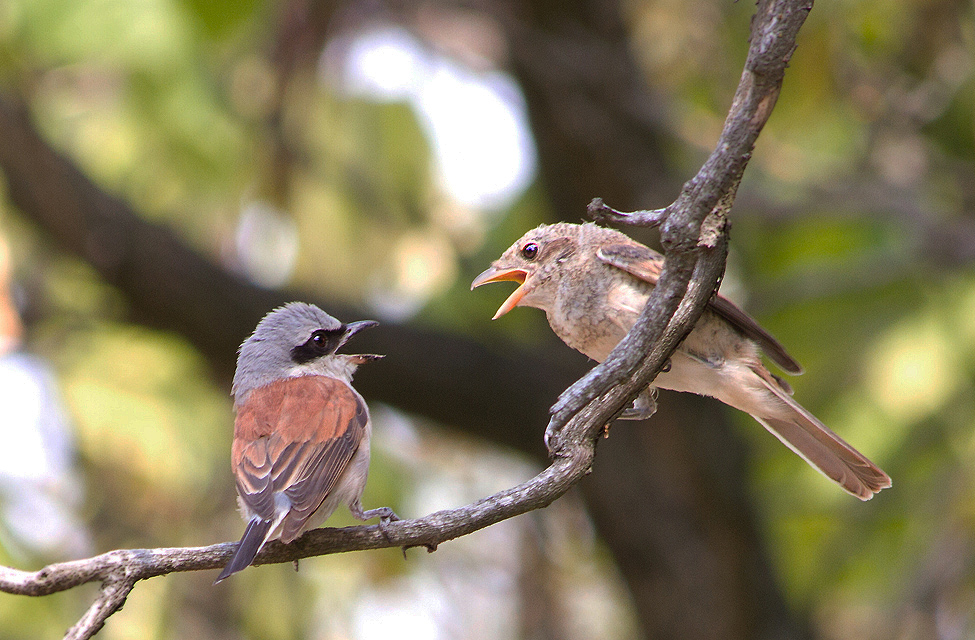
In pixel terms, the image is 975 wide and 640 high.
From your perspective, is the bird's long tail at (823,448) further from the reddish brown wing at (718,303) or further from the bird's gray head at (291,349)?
the bird's gray head at (291,349)

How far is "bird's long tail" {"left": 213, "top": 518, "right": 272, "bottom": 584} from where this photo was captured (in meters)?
2.49

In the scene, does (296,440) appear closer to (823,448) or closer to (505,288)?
(823,448)

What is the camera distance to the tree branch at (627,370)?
72.9 inches

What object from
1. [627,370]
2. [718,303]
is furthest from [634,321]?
[627,370]

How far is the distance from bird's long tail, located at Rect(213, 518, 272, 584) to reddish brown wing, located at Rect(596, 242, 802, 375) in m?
1.36

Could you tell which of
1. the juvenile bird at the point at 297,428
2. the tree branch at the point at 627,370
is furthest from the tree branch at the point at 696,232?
the juvenile bird at the point at 297,428

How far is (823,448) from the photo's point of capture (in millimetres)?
3188

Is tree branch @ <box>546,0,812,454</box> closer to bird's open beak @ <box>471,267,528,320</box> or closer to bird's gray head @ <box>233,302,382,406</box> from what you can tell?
bird's open beak @ <box>471,267,528,320</box>

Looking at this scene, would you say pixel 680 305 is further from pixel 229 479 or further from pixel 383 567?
pixel 229 479

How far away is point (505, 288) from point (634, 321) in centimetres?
528

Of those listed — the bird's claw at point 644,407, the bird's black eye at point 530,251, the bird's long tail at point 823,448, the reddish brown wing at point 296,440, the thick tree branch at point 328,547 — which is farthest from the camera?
the bird's black eye at point 530,251

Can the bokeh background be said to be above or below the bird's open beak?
below

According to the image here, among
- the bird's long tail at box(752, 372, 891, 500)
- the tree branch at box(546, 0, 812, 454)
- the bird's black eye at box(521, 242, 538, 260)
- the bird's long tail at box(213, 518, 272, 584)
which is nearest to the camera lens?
the tree branch at box(546, 0, 812, 454)

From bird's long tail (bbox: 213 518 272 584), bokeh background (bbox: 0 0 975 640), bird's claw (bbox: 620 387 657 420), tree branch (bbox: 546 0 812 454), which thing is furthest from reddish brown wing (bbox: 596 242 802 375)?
bokeh background (bbox: 0 0 975 640)
